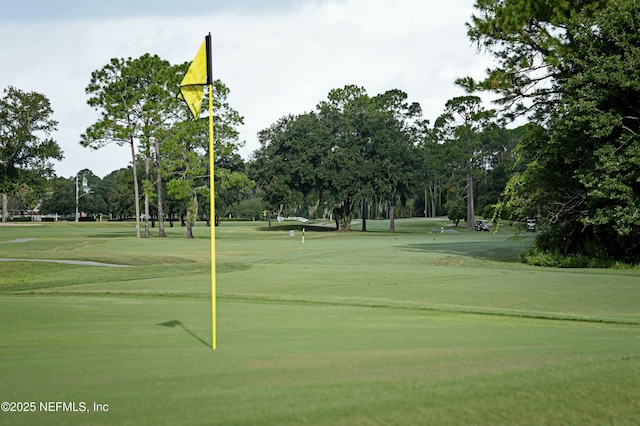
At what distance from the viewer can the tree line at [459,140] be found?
24141 mm

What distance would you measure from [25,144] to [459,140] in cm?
5078

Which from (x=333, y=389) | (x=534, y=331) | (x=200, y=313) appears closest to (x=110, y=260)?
(x=200, y=313)

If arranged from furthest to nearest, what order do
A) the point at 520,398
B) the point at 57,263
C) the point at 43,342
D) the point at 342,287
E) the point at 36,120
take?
the point at 36,120 < the point at 57,263 < the point at 342,287 < the point at 43,342 < the point at 520,398

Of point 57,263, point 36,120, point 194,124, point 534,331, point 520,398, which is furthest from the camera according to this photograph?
point 36,120

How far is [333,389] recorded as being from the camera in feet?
16.8

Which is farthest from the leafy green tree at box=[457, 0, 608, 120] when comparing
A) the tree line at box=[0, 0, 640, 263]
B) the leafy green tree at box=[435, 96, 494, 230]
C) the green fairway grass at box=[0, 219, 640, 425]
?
the leafy green tree at box=[435, 96, 494, 230]

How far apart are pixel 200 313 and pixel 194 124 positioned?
150 feet

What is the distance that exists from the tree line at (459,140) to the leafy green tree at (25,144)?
155 mm

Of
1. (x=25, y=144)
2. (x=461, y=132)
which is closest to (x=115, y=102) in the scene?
(x=25, y=144)

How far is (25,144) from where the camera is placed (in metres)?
64.9

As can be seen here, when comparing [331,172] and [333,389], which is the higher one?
[331,172]

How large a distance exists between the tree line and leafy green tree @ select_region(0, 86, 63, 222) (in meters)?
0.15

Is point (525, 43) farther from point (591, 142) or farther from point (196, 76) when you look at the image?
point (196, 76)

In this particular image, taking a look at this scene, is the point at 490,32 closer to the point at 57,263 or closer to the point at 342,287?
the point at 342,287
